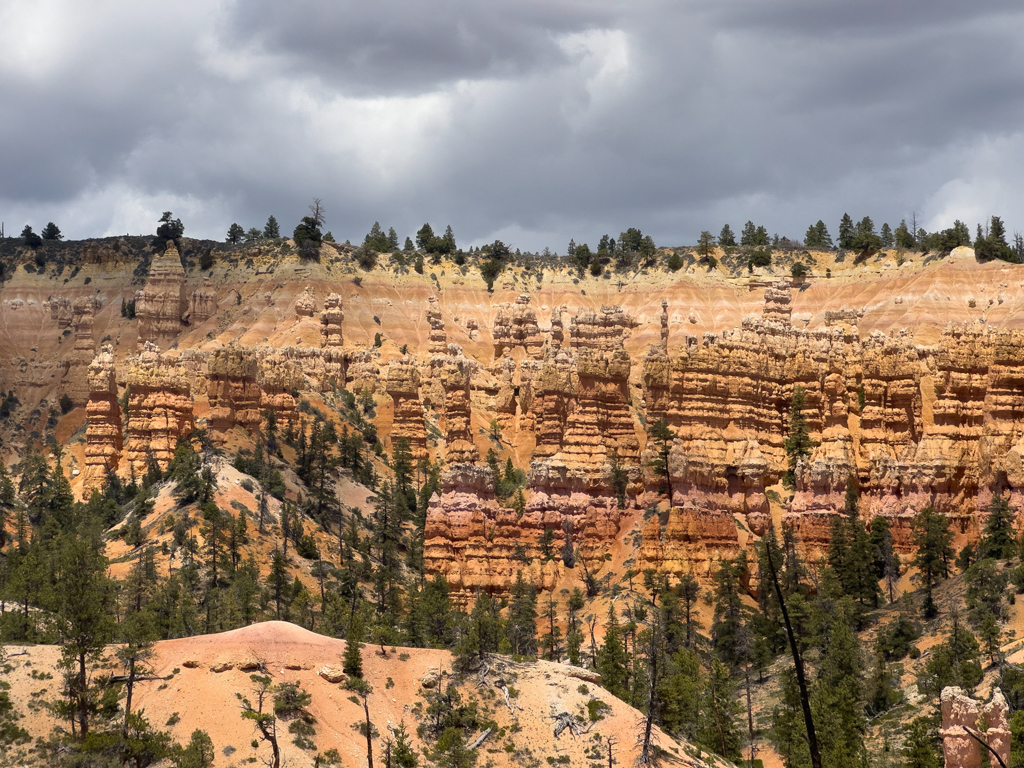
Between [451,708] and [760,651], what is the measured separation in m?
28.4

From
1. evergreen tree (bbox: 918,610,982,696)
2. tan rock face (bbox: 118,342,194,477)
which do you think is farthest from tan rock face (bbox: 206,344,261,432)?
evergreen tree (bbox: 918,610,982,696)

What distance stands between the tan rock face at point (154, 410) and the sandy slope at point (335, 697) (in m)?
57.9

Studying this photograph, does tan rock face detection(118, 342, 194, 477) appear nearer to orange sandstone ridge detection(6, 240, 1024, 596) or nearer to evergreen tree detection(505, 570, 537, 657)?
orange sandstone ridge detection(6, 240, 1024, 596)

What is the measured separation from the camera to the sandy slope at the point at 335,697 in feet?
210

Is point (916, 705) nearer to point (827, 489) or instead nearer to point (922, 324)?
point (827, 489)

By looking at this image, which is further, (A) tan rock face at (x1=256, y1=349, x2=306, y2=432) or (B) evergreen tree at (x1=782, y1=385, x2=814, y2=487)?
(A) tan rock face at (x1=256, y1=349, x2=306, y2=432)

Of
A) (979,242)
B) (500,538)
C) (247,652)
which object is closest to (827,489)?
(500,538)

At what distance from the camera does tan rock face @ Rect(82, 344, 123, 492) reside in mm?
134125

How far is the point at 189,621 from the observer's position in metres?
85.6

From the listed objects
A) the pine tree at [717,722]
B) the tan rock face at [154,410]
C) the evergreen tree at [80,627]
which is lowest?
the pine tree at [717,722]

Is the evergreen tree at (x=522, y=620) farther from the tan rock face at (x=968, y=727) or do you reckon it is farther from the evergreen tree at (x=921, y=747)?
the tan rock face at (x=968, y=727)

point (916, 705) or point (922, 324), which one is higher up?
point (922, 324)

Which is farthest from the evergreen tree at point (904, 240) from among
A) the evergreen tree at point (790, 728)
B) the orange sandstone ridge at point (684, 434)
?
the evergreen tree at point (790, 728)

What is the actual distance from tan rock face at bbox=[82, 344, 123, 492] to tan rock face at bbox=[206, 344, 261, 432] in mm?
10466
